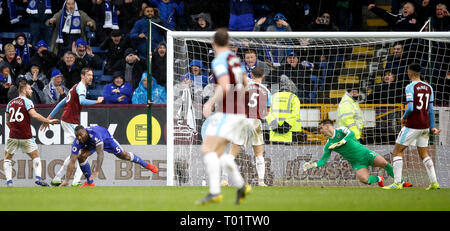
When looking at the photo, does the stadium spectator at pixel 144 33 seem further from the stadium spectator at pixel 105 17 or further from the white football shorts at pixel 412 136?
the white football shorts at pixel 412 136

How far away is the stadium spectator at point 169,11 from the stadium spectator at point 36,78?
3238 millimetres

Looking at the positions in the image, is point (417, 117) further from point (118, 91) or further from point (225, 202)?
point (118, 91)

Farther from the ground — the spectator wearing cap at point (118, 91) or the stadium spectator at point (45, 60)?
the stadium spectator at point (45, 60)

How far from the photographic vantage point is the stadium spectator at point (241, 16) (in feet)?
55.2

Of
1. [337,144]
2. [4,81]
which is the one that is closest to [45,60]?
[4,81]

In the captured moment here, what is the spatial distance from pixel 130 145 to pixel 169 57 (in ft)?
7.47

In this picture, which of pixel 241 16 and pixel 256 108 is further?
pixel 241 16

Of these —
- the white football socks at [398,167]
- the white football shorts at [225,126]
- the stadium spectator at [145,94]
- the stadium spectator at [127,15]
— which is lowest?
the white football socks at [398,167]

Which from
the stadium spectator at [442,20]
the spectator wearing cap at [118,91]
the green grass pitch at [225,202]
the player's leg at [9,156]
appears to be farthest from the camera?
the stadium spectator at [442,20]

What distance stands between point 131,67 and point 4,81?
2945 millimetres

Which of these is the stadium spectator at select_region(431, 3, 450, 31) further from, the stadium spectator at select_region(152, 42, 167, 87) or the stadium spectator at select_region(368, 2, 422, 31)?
the stadium spectator at select_region(152, 42, 167, 87)

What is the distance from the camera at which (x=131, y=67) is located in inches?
→ 635

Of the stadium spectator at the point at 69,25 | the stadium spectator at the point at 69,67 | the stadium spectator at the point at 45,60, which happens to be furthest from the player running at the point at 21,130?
the stadium spectator at the point at 69,25

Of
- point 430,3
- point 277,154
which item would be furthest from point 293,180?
point 430,3
